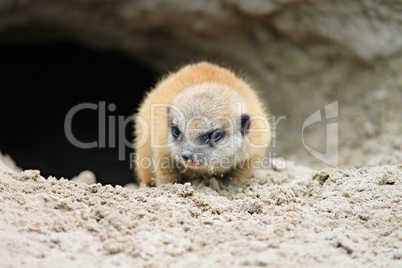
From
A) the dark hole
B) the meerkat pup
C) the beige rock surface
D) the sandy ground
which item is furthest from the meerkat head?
the dark hole

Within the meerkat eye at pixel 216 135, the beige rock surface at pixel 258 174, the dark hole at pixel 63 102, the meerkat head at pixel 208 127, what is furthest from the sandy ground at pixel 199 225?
the dark hole at pixel 63 102

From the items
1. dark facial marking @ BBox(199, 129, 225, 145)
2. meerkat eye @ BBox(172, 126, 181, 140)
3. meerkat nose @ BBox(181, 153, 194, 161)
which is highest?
meerkat eye @ BBox(172, 126, 181, 140)

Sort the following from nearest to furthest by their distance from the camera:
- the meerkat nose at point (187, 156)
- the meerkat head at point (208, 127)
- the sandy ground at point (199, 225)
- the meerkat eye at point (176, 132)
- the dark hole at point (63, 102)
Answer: the sandy ground at point (199, 225), the meerkat nose at point (187, 156), the meerkat head at point (208, 127), the meerkat eye at point (176, 132), the dark hole at point (63, 102)

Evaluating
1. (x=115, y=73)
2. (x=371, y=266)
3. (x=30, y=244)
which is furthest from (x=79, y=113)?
(x=371, y=266)

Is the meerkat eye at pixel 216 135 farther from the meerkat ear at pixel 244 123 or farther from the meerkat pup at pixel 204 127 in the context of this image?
the meerkat ear at pixel 244 123

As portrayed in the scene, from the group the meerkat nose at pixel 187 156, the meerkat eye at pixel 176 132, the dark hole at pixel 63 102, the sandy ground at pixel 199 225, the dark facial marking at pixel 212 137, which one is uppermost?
the dark hole at pixel 63 102

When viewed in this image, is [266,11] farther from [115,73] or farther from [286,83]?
[115,73]

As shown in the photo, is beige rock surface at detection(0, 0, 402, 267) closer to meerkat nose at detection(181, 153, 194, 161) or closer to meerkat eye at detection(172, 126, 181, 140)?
meerkat nose at detection(181, 153, 194, 161)
